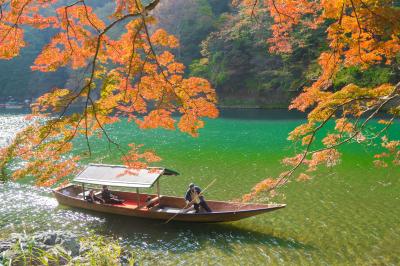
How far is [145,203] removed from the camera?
12875 millimetres

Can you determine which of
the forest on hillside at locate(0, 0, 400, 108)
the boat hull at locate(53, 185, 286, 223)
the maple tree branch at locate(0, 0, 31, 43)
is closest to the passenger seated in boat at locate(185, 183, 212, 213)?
the boat hull at locate(53, 185, 286, 223)

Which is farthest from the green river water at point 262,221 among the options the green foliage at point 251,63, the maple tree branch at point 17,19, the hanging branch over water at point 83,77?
the green foliage at point 251,63

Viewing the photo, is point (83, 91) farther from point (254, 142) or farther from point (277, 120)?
point (277, 120)

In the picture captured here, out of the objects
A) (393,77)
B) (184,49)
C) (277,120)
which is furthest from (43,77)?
(393,77)

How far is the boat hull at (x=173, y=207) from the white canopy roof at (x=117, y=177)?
616mm

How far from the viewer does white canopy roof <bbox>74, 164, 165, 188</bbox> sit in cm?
1221

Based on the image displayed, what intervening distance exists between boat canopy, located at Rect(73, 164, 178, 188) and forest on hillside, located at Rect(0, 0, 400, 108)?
78.4 feet

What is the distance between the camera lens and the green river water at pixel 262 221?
9.45 m

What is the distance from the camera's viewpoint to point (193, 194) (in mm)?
11531

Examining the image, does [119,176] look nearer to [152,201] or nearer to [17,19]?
[152,201]

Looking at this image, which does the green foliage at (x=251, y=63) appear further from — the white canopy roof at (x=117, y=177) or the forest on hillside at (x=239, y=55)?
the white canopy roof at (x=117, y=177)

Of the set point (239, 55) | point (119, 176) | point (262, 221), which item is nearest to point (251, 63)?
point (239, 55)

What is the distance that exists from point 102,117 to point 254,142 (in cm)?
1972

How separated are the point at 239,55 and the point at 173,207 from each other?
101 feet
